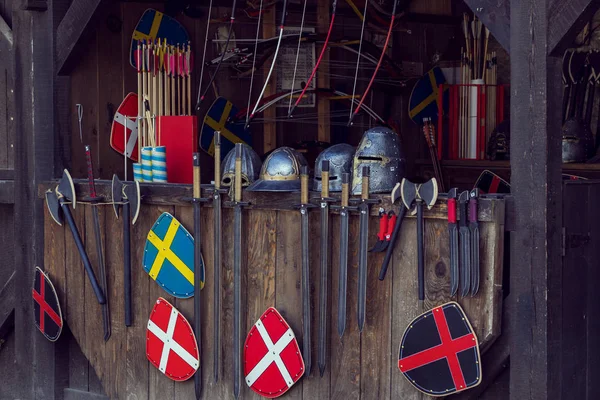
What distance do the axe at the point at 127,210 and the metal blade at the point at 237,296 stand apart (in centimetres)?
61

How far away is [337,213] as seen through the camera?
454 centimetres

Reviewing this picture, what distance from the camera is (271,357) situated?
478 centimetres

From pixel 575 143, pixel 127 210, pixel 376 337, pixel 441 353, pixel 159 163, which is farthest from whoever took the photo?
pixel 575 143

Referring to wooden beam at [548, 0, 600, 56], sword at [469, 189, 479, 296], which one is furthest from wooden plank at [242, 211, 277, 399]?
wooden beam at [548, 0, 600, 56]

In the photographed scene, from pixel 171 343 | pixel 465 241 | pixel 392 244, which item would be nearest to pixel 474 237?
pixel 465 241

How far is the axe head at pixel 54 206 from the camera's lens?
558cm

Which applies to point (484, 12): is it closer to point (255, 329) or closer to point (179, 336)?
point (255, 329)

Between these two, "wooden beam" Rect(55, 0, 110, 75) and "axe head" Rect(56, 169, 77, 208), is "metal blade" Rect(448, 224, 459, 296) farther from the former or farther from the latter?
"wooden beam" Rect(55, 0, 110, 75)

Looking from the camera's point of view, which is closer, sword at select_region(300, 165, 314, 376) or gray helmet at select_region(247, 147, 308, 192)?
sword at select_region(300, 165, 314, 376)

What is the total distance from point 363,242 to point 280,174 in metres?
0.57

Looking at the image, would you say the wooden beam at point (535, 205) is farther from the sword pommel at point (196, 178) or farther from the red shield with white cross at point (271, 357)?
the sword pommel at point (196, 178)

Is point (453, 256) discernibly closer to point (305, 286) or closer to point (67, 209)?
point (305, 286)

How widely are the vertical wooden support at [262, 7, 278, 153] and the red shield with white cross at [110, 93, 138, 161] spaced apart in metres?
0.80

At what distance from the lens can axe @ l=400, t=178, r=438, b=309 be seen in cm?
422
